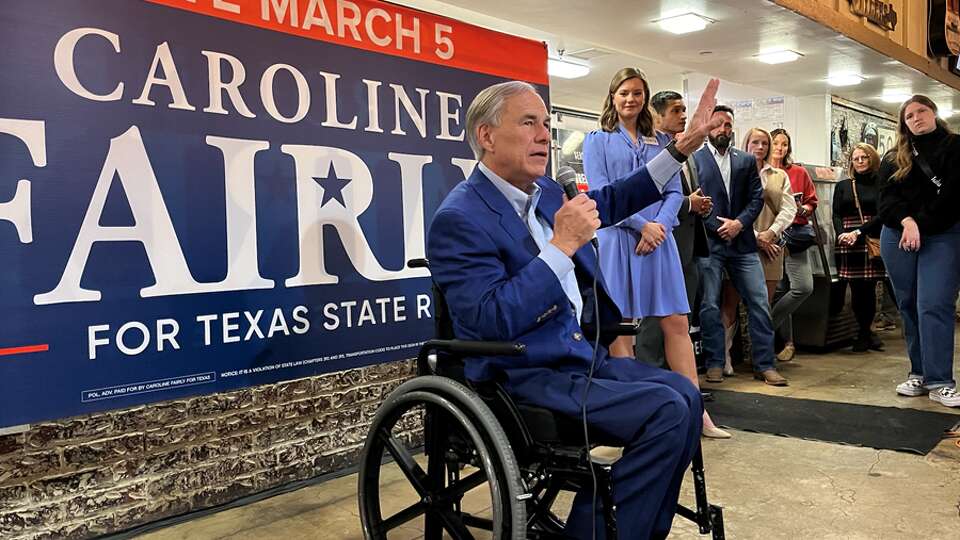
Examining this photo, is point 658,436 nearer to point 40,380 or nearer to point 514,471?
point 514,471

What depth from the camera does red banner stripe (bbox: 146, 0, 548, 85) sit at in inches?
98.3

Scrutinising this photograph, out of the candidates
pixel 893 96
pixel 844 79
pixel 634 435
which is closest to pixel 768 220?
pixel 844 79

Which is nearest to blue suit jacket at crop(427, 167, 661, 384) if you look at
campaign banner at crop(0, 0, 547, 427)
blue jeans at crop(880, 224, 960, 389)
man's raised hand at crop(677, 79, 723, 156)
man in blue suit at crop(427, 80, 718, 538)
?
man in blue suit at crop(427, 80, 718, 538)

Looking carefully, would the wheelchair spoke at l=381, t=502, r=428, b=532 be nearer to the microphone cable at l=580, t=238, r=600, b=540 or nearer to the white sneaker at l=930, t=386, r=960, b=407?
the microphone cable at l=580, t=238, r=600, b=540

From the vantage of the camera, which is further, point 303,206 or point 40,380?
point 303,206

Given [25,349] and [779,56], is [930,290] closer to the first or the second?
[779,56]

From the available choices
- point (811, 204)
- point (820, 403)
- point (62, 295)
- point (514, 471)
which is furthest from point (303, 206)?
point (811, 204)

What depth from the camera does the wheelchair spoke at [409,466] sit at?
71.4 inches

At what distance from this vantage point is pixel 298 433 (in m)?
2.71

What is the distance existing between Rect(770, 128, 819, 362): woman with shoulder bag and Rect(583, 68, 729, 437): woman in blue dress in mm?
1976

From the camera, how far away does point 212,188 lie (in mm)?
2389

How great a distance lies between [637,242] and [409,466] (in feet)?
4.91

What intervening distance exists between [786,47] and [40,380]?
17.2 feet

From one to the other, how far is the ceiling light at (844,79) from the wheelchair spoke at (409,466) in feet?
20.2
